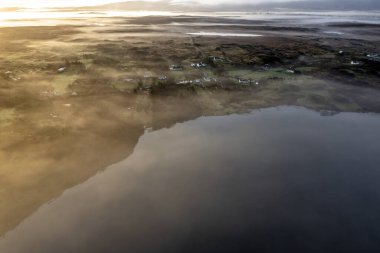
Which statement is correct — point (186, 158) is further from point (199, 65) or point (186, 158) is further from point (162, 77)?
point (199, 65)

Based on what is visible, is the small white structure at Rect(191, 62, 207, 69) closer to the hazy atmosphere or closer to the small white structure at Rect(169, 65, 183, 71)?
the hazy atmosphere

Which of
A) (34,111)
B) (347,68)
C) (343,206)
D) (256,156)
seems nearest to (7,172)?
(34,111)

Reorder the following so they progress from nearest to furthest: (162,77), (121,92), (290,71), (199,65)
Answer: (121,92) → (162,77) → (290,71) → (199,65)

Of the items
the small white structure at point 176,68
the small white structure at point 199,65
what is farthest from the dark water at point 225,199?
the small white structure at point 199,65

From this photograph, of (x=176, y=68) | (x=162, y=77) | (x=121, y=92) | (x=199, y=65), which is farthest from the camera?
(x=199, y=65)

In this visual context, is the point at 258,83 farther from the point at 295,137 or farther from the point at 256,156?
the point at 256,156

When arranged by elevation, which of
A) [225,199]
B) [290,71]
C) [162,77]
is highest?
[162,77]

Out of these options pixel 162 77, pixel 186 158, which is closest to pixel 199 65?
pixel 162 77

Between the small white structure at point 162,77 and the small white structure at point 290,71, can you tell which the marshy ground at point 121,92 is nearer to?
the small white structure at point 162,77
